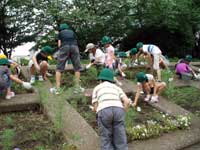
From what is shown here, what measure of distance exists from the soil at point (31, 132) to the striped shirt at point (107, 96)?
2.38 ft

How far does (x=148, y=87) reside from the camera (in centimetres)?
831

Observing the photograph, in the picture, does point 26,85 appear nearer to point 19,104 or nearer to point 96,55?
point 19,104

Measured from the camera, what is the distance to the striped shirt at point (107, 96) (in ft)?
18.2

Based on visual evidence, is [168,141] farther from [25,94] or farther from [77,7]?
[77,7]

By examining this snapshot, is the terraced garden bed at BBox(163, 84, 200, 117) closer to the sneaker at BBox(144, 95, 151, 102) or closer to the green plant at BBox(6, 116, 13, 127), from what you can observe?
the sneaker at BBox(144, 95, 151, 102)

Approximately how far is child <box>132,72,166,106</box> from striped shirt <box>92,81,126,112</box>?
232 centimetres

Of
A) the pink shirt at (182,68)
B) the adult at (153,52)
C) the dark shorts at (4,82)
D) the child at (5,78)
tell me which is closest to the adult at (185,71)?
the pink shirt at (182,68)

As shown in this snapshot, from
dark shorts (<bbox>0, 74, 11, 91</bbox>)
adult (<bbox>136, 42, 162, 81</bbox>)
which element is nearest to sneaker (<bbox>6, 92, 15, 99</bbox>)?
dark shorts (<bbox>0, 74, 11, 91</bbox>)

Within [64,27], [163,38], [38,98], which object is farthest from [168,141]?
[163,38]

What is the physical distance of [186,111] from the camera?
25.2 feet

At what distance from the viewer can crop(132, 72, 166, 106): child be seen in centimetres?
805

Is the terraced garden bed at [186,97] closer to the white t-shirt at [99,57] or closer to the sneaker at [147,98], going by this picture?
the sneaker at [147,98]

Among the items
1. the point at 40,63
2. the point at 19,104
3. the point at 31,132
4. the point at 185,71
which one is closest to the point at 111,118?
the point at 31,132

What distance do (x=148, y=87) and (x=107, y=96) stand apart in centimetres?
286
